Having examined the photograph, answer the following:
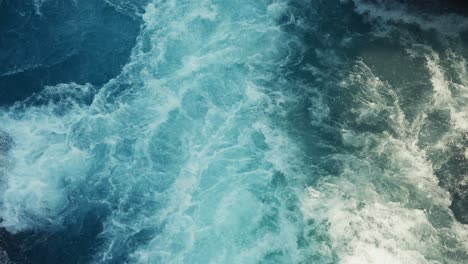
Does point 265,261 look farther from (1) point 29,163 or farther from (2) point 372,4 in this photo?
(2) point 372,4

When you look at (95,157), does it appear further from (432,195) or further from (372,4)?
(372,4)

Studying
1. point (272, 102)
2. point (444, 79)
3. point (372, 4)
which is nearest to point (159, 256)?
point (272, 102)

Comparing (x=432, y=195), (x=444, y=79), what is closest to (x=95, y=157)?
(x=432, y=195)

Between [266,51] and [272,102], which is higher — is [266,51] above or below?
above

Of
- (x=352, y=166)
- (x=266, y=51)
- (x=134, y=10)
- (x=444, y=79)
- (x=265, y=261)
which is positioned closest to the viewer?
(x=265, y=261)

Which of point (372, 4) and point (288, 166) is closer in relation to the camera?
point (288, 166)

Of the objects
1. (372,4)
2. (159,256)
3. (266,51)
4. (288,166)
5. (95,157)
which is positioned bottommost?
(159,256)

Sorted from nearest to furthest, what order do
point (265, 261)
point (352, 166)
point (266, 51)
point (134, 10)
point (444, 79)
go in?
1. point (265, 261)
2. point (352, 166)
3. point (444, 79)
4. point (266, 51)
5. point (134, 10)
